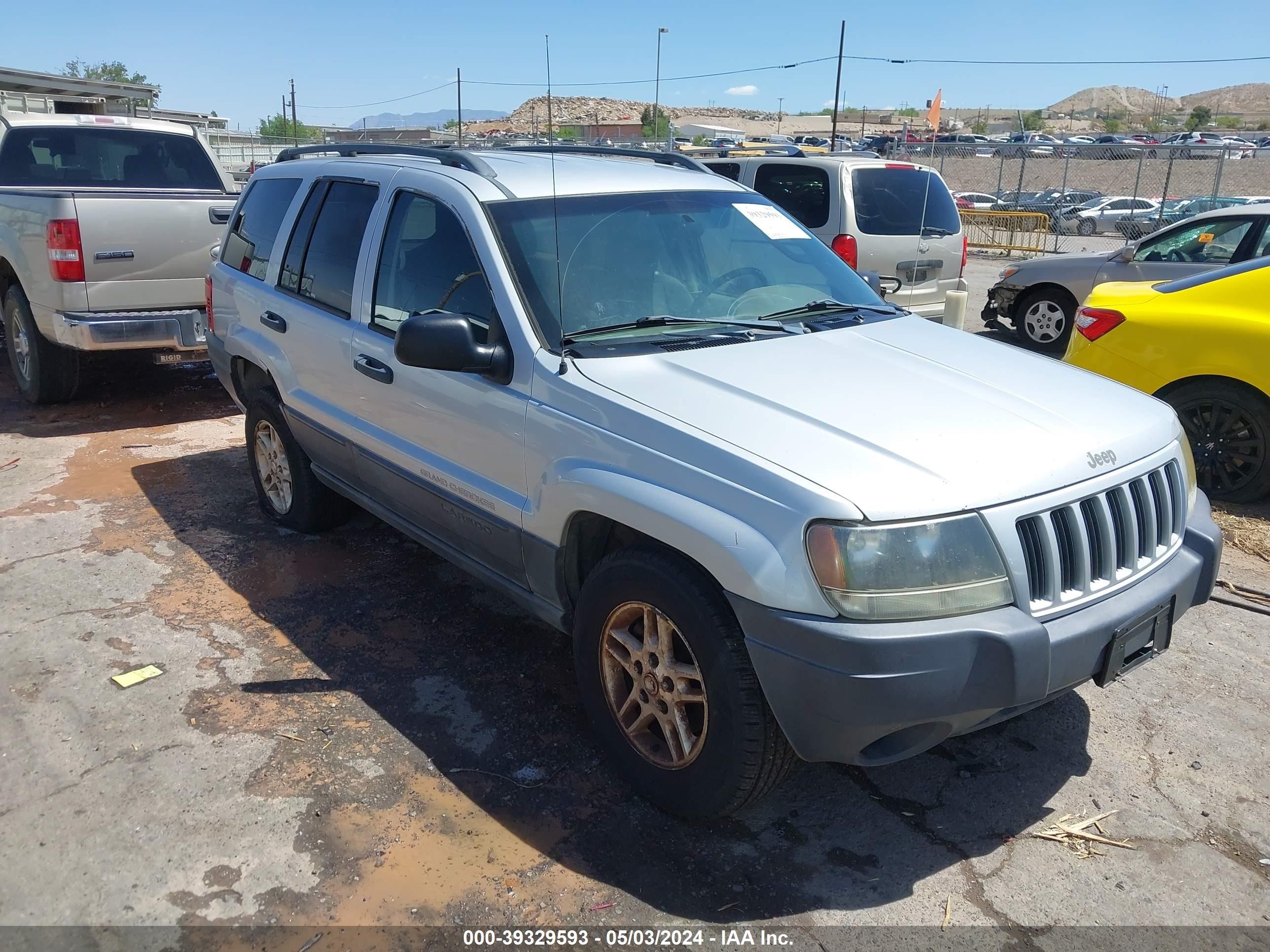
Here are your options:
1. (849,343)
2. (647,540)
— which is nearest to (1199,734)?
(849,343)

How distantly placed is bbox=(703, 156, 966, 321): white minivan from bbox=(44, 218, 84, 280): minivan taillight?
16.6 ft

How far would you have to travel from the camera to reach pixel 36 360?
25.5 feet

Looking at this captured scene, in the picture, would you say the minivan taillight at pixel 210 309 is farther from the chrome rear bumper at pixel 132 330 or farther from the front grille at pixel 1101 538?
the front grille at pixel 1101 538

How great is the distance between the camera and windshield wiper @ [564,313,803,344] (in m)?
3.47

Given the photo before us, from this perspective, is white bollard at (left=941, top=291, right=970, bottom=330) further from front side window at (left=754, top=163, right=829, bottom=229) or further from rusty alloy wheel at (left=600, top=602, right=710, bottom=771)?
rusty alloy wheel at (left=600, top=602, right=710, bottom=771)

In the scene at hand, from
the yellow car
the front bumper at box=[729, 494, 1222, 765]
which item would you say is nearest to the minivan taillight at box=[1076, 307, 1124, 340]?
the yellow car

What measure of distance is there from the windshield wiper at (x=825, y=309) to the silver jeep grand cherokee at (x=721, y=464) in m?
0.02

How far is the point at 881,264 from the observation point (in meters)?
9.05

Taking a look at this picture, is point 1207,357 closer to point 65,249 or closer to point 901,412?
point 901,412

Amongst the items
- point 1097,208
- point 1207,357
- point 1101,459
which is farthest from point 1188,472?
point 1097,208

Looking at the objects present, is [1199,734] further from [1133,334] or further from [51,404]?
[51,404]

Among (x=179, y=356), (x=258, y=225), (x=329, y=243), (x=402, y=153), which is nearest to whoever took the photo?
(x=329, y=243)

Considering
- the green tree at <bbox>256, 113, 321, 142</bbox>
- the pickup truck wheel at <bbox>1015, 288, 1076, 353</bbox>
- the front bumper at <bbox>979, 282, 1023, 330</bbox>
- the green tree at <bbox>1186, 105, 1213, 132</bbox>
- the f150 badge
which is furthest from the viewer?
the green tree at <bbox>1186, 105, 1213, 132</bbox>

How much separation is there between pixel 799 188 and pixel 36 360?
21.9 feet
